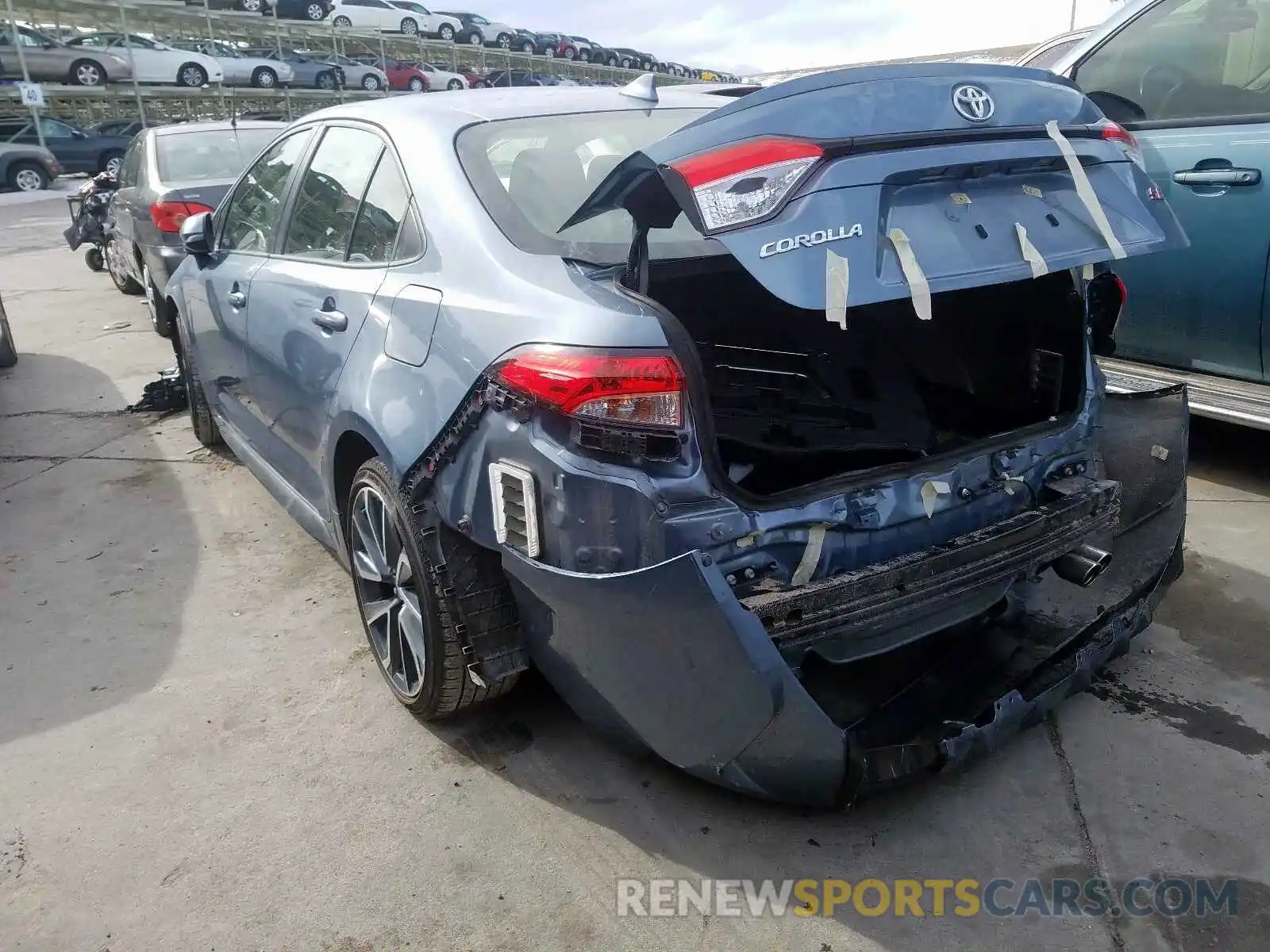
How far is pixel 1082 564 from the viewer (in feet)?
8.31

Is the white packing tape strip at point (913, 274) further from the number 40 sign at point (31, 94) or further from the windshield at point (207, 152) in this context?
the number 40 sign at point (31, 94)

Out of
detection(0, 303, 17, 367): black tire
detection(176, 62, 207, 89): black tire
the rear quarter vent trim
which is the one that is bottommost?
detection(0, 303, 17, 367): black tire

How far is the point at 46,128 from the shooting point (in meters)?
23.5

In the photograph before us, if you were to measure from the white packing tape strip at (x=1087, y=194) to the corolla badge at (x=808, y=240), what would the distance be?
2.29ft

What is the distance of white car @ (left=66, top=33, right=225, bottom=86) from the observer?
25.7 m

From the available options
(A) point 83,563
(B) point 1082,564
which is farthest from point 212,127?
(B) point 1082,564

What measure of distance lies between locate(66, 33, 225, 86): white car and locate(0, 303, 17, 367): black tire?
22.2 metres

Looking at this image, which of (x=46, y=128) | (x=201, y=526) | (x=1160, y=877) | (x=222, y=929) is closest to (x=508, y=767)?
(x=222, y=929)

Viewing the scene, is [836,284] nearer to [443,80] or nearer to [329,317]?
[329,317]

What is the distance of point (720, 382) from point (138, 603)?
236 centimetres

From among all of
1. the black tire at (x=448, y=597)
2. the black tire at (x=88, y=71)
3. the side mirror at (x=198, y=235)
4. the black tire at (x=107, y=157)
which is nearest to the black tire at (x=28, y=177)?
the black tire at (x=107, y=157)

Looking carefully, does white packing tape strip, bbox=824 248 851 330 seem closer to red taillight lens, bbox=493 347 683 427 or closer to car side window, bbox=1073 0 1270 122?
red taillight lens, bbox=493 347 683 427

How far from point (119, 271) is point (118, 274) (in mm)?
110

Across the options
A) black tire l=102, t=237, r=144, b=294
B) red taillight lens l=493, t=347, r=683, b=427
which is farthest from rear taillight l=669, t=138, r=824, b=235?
black tire l=102, t=237, r=144, b=294
